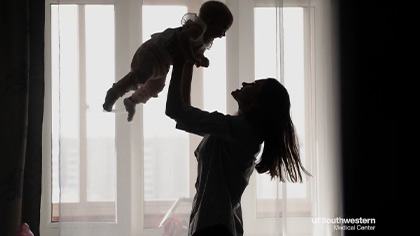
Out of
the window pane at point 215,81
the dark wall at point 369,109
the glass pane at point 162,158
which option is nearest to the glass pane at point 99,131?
the glass pane at point 162,158

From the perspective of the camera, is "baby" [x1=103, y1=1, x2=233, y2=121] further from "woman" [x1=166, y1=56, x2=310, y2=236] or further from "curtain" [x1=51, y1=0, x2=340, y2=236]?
"curtain" [x1=51, y1=0, x2=340, y2=236]

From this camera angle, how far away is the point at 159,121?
2.25 metres

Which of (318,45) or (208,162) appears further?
(318,45)

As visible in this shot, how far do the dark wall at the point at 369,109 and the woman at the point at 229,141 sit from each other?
2.03ft

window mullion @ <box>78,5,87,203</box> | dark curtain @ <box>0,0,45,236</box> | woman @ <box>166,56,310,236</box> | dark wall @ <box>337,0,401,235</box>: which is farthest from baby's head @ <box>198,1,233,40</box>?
dark curtain @ <box>0,0,45,236</box>

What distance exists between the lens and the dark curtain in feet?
7.36

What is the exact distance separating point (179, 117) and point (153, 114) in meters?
0.92

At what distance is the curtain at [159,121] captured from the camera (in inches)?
88.1

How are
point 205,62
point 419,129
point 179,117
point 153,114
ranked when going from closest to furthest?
point 179,117, point 205,62, point 419,129, point 153,114

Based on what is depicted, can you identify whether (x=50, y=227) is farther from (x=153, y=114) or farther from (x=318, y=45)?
(x=318, y=45)

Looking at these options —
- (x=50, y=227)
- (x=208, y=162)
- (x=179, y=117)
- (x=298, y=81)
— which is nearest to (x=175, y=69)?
(x=179, y=117)

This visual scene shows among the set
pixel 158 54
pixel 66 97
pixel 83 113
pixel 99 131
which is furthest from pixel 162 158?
pixel 158 54

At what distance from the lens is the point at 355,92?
2.13 meters

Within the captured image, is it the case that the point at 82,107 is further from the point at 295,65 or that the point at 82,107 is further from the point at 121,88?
the point at 295,65
